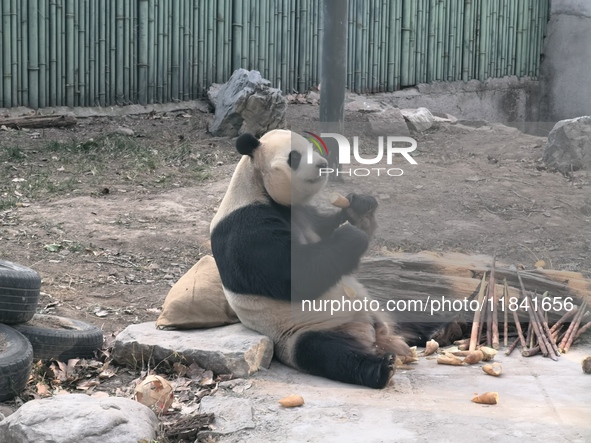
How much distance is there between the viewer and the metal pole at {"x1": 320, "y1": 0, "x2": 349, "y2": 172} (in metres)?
8.43

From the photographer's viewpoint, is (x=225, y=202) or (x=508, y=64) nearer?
(x=225, y=202)

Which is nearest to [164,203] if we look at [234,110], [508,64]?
[234,110]

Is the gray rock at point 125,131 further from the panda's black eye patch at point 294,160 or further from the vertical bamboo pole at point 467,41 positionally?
the panda's black eye patch at point 294,160

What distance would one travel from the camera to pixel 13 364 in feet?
13.4

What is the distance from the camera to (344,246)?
4.22 m

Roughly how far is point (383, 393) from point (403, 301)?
118 centimetres

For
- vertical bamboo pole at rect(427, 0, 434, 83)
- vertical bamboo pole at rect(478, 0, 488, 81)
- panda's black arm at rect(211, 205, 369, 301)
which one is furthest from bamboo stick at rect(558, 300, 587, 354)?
vertical bamboo pole at rect(478, 0, 488, 81)

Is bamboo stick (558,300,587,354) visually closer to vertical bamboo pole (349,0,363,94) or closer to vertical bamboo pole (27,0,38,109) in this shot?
vertical bamboo pole (27,0,38,109)

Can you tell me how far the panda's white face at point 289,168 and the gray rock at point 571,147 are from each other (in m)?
5.55

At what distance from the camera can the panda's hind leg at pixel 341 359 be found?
4.01m

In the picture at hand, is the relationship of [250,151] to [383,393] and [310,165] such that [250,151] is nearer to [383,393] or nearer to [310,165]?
[310,165]

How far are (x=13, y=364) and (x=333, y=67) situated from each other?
512 centimetres

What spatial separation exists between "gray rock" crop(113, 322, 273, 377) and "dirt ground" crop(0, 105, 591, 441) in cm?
85

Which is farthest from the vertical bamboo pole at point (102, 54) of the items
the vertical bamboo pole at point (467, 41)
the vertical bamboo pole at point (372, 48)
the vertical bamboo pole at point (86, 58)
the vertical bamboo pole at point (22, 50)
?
the vertical bamboo pole at point (467, 41)
